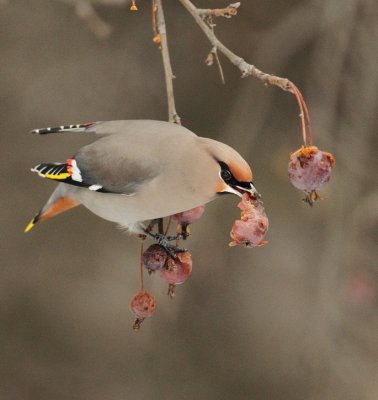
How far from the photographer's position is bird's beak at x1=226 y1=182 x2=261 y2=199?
221 centimetres

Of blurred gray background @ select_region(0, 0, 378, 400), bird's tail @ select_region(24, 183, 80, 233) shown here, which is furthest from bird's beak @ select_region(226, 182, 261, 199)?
blurred gray background @ select_region(0, 0, 378, 400)

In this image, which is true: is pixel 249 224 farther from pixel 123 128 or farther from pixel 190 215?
pixel 123 128

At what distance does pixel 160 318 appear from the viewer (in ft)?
20.6

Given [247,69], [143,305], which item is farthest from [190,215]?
[247,69]

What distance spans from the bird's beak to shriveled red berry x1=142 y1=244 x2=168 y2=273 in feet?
1.15

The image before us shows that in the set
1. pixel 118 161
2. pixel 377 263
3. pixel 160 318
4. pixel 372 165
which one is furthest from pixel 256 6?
pixel 118 161

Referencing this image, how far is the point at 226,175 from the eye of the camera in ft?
7.59

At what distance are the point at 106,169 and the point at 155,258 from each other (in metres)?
0.47

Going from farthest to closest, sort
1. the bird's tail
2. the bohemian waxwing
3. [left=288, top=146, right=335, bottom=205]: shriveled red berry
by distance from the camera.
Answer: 1. the bird's tail
2. the bohemian waxwing
3. [left=288, top=146, right=335, bottom=205]: shriveled red berry

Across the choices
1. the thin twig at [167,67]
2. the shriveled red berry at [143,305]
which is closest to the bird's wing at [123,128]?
the thin twig at [167,67]

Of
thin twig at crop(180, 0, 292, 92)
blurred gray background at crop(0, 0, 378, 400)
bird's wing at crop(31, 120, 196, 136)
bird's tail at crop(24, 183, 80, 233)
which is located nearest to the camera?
thin twig at crop(180, 0, 292, 92)

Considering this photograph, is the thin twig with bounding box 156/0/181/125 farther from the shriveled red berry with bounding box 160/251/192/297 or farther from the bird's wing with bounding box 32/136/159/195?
the shriveled red berry with bounding box 160/251/192/297

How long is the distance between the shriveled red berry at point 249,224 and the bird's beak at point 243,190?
0.01 meters

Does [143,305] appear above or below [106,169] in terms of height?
below
